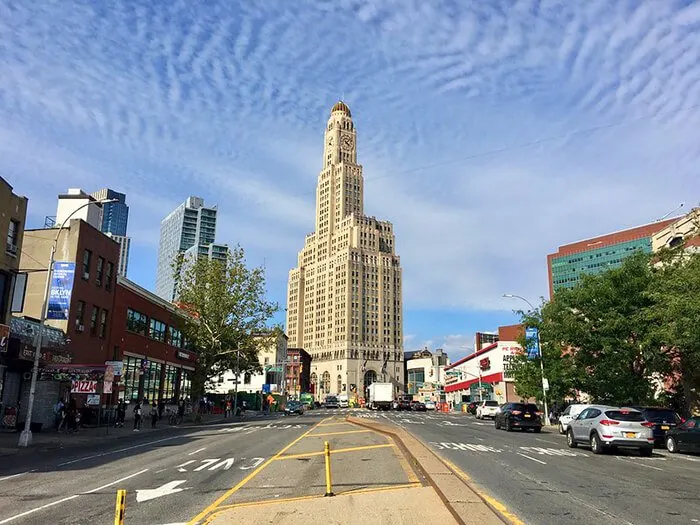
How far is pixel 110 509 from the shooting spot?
990cm

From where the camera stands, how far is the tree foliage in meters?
29.2

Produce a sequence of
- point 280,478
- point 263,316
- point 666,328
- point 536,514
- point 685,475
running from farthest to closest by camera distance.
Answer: point 263,316, point 666,328, point 685,475, point 280,478, point 536,514

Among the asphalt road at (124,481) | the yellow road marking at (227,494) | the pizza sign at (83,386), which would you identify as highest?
the pizza sign at (83,386)

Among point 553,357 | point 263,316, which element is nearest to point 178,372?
point 263,316

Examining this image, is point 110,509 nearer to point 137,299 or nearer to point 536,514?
point 536,514

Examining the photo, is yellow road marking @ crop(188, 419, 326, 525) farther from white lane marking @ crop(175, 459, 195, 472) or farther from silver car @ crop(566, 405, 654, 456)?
silver car @ crop(566, 405, 654, 456)

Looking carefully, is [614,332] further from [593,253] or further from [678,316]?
[593,253]

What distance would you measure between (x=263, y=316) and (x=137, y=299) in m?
10.9

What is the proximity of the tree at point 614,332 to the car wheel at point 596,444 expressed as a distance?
11.2 meters

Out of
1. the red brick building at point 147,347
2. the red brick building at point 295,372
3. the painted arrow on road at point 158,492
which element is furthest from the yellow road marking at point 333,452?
the red brick building at point 295,372

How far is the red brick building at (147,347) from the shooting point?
135ft

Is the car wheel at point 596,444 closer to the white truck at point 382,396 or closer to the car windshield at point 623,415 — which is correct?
the car windshield at point 623,415

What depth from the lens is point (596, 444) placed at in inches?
818

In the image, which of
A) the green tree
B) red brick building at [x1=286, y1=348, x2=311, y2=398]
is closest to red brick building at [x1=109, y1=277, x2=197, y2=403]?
the green tree
